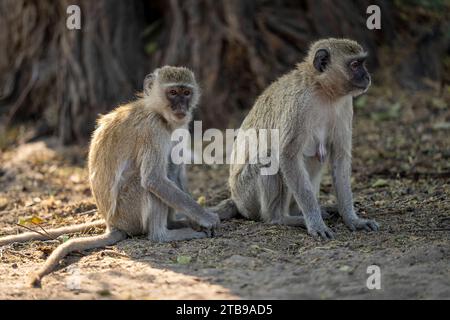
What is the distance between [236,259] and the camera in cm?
654

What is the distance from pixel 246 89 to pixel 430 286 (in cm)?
762

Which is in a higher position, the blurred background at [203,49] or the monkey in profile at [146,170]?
the blurred background at [203,49]

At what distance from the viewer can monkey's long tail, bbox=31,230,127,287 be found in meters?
6.16

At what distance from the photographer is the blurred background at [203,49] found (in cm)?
1238

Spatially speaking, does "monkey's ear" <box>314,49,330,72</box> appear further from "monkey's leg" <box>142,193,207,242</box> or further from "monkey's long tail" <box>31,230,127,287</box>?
"monkey's long tail" <box>31,230,127,287</box>

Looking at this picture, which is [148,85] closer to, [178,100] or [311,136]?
[178,100]

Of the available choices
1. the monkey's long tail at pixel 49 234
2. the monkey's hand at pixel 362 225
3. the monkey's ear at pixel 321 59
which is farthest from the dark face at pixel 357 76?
the monkey's long tail at pixel 49 234

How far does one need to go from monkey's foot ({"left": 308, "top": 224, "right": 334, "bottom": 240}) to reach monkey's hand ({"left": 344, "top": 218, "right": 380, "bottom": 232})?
1.28 ft

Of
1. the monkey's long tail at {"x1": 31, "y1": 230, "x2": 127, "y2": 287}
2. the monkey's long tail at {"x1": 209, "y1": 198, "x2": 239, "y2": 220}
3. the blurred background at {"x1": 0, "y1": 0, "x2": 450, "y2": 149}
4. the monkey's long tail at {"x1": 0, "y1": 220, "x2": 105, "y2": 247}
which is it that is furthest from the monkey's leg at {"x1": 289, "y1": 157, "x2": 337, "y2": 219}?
the blurred background at {"x1": 0, "y1": 0, "x2": 450, "y2": 149}

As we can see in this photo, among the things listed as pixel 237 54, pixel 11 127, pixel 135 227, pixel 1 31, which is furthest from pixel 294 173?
pixel 1 31

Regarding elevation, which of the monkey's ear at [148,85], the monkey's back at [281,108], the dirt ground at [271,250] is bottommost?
the dirt ground at [271,250]

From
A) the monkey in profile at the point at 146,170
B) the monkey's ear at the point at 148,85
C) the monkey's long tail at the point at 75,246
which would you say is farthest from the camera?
the monkey's ear at the point at 148,85

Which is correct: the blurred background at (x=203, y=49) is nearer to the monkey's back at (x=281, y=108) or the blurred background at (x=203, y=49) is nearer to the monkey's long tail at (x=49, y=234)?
the monkey's back at (x=281, y=108)

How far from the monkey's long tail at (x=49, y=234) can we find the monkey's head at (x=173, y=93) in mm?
1458
